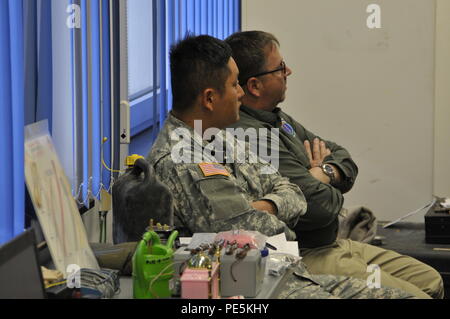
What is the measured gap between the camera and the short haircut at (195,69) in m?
2.17

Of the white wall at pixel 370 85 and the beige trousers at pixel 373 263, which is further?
the white wall at pixel 370 85

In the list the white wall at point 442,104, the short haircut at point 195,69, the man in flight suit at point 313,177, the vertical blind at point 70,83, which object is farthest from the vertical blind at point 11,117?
the white wall at point 442,104

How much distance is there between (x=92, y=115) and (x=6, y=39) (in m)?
0.75

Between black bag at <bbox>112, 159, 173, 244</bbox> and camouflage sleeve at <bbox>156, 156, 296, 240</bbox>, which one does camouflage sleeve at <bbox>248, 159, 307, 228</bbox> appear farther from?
black bag at <bbox>112, 159, 173, 244</bbox>

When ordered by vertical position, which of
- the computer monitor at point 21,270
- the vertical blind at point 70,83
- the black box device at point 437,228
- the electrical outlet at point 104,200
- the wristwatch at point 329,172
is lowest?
the black box device at point 437,228

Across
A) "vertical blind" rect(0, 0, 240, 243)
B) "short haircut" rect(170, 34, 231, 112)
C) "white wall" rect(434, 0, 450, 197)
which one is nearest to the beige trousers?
"short haircut" rect(170, 34, 231, 112)

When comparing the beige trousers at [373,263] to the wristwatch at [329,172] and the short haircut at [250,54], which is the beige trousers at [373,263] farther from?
the short haircut at [250,54]

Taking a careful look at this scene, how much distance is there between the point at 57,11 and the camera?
6.81 ft

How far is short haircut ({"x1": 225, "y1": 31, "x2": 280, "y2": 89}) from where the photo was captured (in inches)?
105

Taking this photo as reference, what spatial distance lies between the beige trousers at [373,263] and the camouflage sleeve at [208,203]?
0.49 meters

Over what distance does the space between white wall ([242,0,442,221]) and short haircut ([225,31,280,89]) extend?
5.90ft

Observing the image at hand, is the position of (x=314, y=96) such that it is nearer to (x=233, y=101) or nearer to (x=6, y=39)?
(x=233, y=101)

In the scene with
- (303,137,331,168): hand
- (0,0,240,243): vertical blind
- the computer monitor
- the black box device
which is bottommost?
the black box device
